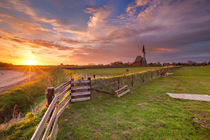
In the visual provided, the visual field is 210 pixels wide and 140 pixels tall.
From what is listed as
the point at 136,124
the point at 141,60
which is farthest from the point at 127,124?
the point at 141,60

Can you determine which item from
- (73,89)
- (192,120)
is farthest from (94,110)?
(192,120)

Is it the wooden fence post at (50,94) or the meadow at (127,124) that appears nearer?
the meadow at (127,124)

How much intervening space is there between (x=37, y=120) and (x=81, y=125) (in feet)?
8.33

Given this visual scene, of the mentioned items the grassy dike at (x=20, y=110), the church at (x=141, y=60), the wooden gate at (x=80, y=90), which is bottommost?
A: the grassy dike at (x=20, y=110)

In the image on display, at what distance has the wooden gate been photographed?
769 cm

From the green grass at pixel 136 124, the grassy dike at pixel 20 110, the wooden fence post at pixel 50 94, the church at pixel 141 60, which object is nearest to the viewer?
the green grass at pixel 136 124

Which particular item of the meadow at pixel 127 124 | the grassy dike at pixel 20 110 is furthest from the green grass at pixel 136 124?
the grassy dike at pixel 20 110

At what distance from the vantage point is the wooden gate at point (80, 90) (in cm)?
769

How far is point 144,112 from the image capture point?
6.19 metres

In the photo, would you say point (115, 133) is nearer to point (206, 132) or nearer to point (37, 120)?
point (206, 132)

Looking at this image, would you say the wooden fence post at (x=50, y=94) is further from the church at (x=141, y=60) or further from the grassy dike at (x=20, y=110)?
the church at (x=141, y=60)

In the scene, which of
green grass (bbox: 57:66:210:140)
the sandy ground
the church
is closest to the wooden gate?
green grass (bbox: 57:66:210:140)

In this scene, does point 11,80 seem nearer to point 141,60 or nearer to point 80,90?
point 80,90

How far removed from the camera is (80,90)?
8414 mm
